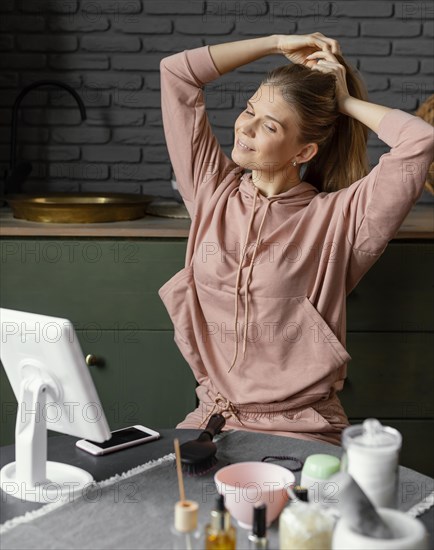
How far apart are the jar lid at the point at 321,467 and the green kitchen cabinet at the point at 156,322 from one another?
1256 mm

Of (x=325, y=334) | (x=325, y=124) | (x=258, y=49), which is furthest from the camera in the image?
(x=258, y=49)

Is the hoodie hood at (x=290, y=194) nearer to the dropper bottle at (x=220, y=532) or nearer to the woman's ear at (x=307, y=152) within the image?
the woman's ear at (x=307, y=152)

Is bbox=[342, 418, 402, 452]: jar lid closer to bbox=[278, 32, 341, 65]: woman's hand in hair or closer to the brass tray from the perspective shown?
bbox=[278, 32, 341, 65]: woman's hand in hair

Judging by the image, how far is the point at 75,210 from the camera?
2.69m

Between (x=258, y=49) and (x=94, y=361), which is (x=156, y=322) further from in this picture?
(x=258, y=49)

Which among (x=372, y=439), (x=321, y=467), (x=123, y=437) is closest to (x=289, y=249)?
(x=123, y=437)

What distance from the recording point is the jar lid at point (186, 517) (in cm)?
120

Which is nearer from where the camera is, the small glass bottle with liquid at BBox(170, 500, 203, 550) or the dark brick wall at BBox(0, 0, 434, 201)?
the small glass bottle with liquid at BBox(170, 500, 203, 550)

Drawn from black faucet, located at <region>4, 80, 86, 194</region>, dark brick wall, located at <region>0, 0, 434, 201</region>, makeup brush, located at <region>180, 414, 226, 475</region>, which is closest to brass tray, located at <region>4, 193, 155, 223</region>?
black faucet, located at <region>4, 80, 86, 194</region>

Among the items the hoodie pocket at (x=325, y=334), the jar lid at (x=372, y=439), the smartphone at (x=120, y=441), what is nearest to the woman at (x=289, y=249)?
the hoodie pocket at (x=325, y=334)

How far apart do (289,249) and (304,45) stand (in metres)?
0.55

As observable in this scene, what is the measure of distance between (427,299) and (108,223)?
39.5 inches

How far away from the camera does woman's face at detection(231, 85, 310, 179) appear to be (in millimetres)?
2154

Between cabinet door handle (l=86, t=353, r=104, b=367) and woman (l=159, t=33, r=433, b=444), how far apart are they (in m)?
0.52
